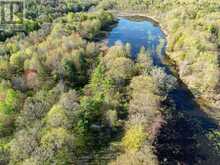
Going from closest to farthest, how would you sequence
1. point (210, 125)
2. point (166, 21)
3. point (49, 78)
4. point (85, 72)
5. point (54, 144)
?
point (54, 144) → point (210, 125) → point (49, 78) → point (85, 72) → point (166, 21)

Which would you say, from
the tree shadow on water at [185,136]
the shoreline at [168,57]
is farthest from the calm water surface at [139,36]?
the tree shadow on water at [185,136]

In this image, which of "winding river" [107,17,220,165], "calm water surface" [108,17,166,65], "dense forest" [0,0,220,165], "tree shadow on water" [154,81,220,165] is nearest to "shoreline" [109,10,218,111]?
"dense forest" [0,0,220,165]

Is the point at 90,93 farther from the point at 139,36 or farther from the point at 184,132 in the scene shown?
the point at 139,36

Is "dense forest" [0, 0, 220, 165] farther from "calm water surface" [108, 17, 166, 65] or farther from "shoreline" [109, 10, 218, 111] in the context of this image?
"calm water surface" [108, 17, 166, 65]

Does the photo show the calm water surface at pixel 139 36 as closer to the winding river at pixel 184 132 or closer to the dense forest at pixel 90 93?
the dense forest at pixel 90 93

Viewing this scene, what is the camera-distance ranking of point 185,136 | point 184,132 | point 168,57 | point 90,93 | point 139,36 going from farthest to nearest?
point 139,36 → point 168,57 → point 90,93 → point 184,132 → point 185,136

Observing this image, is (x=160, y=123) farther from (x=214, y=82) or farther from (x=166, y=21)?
(x=166, y=21)

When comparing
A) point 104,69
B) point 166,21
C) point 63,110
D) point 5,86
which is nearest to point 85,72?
point 104,69

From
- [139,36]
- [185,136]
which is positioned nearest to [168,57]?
[139,36]
